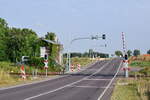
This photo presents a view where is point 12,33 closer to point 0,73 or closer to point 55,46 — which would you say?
point 55,46

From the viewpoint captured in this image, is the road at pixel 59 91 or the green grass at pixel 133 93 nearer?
the green grass at pixel 133 93

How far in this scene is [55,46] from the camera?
72250 millimetres

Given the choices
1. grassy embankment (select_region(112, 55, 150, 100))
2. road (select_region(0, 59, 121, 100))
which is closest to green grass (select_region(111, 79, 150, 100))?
grassy embankment (select_region(112, 55, 150, 100))

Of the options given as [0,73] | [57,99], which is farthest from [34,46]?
[57,99]

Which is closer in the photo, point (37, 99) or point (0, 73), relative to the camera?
point (37, 99)

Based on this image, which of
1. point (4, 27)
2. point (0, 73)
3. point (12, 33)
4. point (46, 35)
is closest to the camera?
point (0, 73)

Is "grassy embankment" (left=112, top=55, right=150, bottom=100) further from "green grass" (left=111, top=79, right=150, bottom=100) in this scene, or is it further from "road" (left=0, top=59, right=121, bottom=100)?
"road" (left=0, top=59, right=121, bottom=100)

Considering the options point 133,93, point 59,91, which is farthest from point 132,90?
point 59,91

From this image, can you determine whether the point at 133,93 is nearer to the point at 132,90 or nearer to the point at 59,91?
the point at 132,90

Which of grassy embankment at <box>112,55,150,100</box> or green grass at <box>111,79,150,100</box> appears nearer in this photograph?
green grass at <box>111,79,150,100</box>

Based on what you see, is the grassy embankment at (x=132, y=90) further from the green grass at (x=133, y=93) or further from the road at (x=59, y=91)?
the road at (x=59, y=91)

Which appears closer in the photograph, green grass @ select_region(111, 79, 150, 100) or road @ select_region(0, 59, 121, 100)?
green grass @ select_region(111, 79, 150, 100)

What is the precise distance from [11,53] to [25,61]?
65.4 feet

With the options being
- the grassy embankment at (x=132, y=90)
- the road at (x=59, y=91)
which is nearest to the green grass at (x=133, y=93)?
the grassy embankment at (x=132, y=90)
